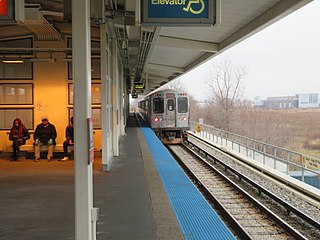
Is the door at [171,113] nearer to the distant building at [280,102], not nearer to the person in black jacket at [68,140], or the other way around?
the distant building at [280,102]

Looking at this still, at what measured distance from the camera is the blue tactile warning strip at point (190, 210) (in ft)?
13.3

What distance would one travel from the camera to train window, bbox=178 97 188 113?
18672 millimetres

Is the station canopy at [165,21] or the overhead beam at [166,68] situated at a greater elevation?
the overhead beam at [166,68]

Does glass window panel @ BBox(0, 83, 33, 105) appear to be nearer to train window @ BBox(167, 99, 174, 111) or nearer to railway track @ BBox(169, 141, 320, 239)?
railway track @ BBox(169, 141, 320, 239)

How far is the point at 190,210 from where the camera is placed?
196 inches

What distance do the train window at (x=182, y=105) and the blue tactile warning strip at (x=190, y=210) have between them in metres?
10.5

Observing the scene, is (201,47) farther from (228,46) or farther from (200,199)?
(200,199)

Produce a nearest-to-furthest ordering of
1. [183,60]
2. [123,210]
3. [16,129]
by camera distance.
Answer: [123,210] → [16,129] → [183,60]

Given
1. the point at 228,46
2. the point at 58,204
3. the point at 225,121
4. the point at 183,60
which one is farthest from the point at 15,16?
the point at 225,121

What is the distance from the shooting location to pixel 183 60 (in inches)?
657

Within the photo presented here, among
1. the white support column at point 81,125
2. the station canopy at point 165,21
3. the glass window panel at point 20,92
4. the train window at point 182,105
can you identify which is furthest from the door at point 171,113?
the white support column at point 81,125

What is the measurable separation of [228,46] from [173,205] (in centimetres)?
699

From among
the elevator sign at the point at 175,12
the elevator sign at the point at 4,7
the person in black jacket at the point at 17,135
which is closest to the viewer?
the elevator sign at the point at 4,7

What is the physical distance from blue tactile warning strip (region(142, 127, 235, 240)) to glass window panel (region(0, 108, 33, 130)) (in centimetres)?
358
